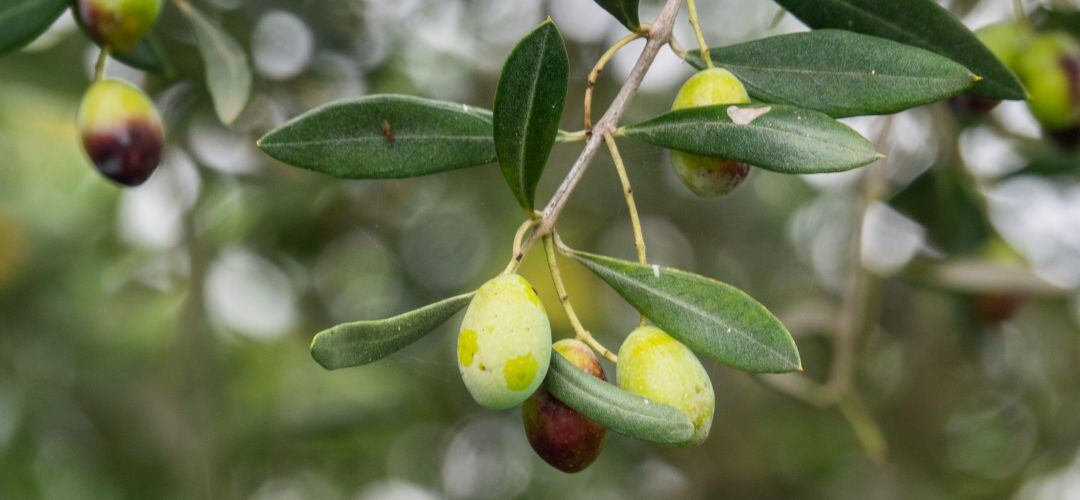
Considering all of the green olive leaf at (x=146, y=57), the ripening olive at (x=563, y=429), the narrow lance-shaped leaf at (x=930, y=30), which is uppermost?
the narrow lance-shaped leaf at (x=930, y=30)

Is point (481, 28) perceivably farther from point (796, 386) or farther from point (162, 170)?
point (796, 386)

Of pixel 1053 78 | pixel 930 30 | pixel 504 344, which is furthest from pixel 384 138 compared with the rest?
pixel 1053 78

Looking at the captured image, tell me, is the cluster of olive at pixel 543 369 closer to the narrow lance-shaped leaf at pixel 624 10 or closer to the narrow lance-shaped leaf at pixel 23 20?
the narrow lance-shaped leaf at pixel 624 10

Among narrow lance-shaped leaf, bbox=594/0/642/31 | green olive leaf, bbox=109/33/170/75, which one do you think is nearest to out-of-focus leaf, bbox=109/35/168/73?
green olive leaf, bbox=109/33/170/75

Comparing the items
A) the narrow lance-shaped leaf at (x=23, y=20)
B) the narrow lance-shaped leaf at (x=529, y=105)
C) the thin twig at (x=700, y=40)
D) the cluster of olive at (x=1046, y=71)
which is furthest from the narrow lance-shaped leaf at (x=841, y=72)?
the narrow lance-shaped leaf at (x=23, y=20)

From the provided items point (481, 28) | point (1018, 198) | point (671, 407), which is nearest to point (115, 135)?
point (671, 407)

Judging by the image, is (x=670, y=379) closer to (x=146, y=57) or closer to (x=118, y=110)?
(x=118, y=110)

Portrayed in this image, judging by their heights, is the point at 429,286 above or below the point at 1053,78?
below
